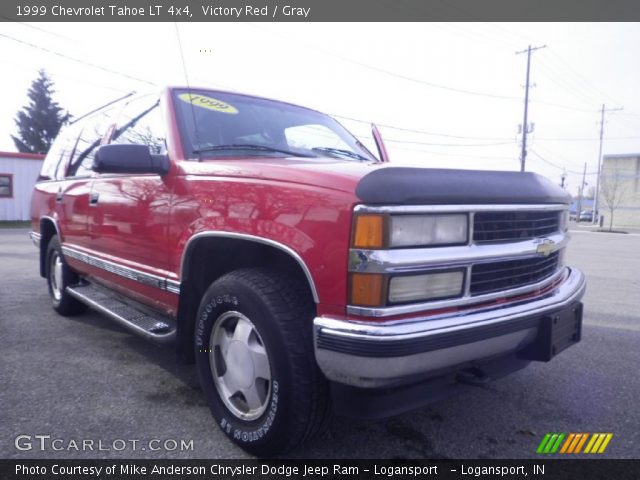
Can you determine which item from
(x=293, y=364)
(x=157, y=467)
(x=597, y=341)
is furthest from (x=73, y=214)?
(x=597, y=341)

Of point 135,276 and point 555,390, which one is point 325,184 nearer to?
point 135,276

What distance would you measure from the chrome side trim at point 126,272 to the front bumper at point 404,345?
1.26m

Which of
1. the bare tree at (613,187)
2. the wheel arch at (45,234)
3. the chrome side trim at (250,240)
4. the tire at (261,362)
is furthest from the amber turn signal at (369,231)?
the bare tree at (613,187)

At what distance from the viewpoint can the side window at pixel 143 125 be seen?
3150 millimetres

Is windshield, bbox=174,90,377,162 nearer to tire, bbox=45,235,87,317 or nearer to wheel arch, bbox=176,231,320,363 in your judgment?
wheel arch, bbox=176,231,320,363

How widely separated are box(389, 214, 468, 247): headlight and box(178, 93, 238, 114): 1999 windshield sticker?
1832 millimetres

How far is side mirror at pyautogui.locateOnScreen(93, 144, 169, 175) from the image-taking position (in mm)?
2592

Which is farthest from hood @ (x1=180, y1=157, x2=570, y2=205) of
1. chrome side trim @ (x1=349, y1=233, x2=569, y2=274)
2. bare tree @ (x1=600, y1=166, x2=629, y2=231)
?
bare tree @ (x1=600, y1=166, x2=629, y2=231)

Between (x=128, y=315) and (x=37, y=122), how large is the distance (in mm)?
42154

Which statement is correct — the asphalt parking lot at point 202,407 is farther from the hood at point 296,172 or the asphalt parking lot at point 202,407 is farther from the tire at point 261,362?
the hood at point 296,172

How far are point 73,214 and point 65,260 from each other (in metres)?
0.61

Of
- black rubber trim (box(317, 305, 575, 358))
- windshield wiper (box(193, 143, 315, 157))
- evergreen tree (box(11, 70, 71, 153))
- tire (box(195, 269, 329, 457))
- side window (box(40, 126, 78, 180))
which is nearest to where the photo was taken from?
black rubber trim (box(317, 305, 575, 358))

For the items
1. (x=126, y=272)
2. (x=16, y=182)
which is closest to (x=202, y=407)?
(x=126, y=272)

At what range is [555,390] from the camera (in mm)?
3135
